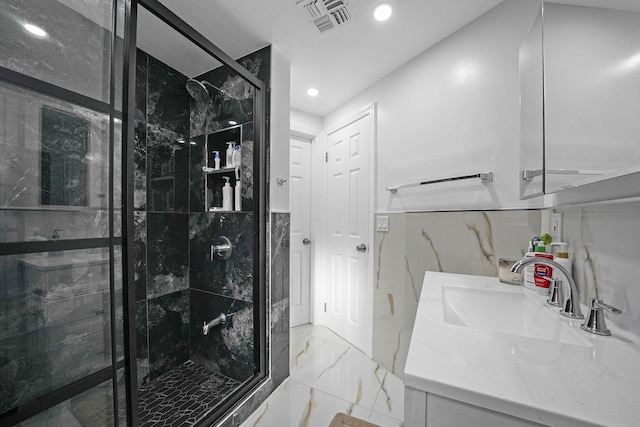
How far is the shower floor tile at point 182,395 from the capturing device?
1455mm

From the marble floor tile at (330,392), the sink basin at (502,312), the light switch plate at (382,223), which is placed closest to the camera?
the sink basin at (502,312)

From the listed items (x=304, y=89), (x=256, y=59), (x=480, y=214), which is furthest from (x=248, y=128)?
(x=480, y=214)

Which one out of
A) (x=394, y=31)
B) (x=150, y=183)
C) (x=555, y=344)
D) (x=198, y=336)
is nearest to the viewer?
(x=555, y=344)

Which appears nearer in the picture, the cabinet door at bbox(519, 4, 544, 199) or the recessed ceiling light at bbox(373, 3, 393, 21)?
the cabinet door at bbox(519, 4, 544, 199)

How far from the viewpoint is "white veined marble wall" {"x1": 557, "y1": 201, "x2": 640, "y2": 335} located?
24.9 inches

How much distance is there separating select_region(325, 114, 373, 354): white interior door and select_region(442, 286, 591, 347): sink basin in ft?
3.35

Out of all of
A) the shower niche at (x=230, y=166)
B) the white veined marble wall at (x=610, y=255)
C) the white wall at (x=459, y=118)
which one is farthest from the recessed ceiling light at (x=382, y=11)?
the white veined marble wall at (x=610, y=255)

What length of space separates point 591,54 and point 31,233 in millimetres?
1594

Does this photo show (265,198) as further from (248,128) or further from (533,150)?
(533,150)

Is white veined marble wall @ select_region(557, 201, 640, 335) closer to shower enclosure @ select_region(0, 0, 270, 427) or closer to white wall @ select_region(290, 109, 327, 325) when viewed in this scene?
shower enclosure @ select_region(0, 0, 270, 427)

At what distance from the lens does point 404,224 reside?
180cm

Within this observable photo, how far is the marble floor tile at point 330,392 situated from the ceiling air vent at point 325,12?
227 centimetres

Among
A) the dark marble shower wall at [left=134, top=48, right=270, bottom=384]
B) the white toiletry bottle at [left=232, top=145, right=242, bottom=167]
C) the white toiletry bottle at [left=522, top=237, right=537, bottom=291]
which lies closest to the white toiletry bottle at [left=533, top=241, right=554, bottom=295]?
the white toiletry bottle at [left=522, top=237, right=537, bottom=291]

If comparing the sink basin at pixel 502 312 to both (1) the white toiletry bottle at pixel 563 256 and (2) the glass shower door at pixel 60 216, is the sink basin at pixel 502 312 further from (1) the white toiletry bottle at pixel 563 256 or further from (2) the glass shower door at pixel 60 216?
(2) the glass shower door at pixel 60 216
